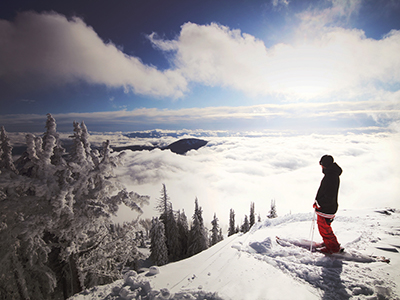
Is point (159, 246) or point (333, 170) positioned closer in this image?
point (333, 170)

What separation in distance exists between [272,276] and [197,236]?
25887 millimetres

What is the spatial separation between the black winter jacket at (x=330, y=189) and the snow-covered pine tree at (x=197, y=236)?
24.7 meters

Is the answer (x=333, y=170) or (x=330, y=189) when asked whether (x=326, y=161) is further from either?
(x=330, y=189)

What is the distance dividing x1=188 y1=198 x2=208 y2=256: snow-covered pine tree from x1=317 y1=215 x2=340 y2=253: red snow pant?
24386 mm

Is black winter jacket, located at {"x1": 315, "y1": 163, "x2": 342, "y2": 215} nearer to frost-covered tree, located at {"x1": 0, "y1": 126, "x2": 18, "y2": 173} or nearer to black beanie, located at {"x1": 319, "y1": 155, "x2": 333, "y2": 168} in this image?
black beanie, located at {"x1": 319, "y1": 155, "x2": 333, "y2": 168}

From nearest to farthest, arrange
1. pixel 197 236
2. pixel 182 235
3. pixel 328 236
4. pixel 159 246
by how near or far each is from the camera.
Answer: pixel 328 236 → pixel 159 246 → pixel 197 236 → pixel 182 235

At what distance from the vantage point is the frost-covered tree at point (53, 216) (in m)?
5.48

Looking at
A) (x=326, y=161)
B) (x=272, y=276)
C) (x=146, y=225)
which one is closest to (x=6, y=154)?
(x=272, y=276)

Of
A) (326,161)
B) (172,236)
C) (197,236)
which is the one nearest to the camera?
(326,161)

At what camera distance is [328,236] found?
542 cm

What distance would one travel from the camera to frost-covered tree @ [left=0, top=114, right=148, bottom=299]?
548 centimetres

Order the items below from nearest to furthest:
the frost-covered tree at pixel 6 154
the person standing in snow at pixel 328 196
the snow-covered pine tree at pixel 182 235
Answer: the person standing in snow at pixel 328 196, the frost-covered tree at pixel 6 154, the snow-covered pine tree at pixel 182 235

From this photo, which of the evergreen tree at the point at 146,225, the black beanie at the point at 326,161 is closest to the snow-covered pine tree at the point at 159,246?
the evergreen tree at the point at 146,225

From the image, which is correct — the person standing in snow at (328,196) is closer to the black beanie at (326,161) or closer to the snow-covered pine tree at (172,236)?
the black beanie at (326,161)
